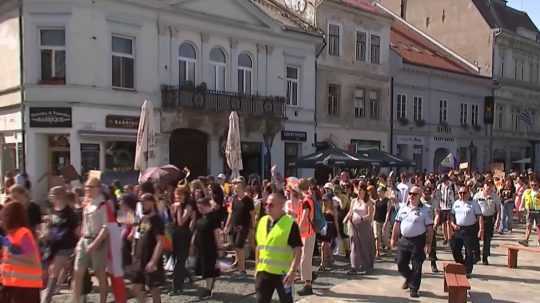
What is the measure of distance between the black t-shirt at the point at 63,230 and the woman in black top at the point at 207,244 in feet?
6.54

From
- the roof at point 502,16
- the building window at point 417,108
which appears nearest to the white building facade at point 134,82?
the building window at point 417,108

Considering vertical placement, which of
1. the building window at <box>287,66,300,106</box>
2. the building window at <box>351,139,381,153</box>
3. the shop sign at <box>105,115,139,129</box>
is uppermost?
the building window at <box>287,66,300,106</box>

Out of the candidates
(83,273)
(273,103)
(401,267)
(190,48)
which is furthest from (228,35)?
(83,273)

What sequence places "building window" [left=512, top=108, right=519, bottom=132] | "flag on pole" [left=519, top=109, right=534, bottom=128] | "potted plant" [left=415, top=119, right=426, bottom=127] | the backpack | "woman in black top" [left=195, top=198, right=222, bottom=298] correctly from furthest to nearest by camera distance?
"flag on pole" [left=519, top=109, right=534, bottom=128], "building window" [left=512, top=108, right=519, bottom=132], "potted plant" [left=415, top=119, right=426, bottom=127], the backpack, "woman in black top" [left=195, top=198, right=222, bottom=298]

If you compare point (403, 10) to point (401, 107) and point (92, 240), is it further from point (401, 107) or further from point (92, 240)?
point (92, 240)

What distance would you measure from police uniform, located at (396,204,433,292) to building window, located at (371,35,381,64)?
22.2m

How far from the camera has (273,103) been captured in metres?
24.5

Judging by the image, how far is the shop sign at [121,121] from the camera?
1948 centimetres

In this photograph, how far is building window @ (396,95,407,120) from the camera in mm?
32500

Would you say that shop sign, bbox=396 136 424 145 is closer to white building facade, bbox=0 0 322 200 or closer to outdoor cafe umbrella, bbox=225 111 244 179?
white building facade, bbox=0 0 322 200

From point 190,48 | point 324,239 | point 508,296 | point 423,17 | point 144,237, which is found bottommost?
point 508,296

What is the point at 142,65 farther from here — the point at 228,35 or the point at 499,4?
the point at 499,4

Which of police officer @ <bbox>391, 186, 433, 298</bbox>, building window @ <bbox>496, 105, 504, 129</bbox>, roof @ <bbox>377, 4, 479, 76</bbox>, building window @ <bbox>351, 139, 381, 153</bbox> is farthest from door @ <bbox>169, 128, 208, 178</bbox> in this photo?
building window @ <bbox>496, 105, 504, 129</bbox>

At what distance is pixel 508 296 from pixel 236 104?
15.0 meters
